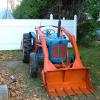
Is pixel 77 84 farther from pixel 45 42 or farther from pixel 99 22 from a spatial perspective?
pixel 99 22

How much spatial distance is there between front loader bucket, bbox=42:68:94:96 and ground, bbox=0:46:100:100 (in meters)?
0.22

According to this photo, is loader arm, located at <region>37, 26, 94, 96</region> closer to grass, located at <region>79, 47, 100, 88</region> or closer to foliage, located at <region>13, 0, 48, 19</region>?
grass, located at <region>79, 47, 100, 88</region>

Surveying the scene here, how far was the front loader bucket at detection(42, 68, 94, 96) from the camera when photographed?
282 inches

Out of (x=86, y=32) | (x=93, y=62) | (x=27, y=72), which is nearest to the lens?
(x=27, y=72)

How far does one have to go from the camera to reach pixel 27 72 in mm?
9156

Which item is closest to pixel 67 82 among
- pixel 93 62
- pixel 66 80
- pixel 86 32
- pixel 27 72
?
pixel 66 80

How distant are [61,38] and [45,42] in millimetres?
753

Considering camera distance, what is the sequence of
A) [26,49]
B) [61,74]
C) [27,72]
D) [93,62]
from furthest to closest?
1. [93,62]
2. [26,49]
3. [27,72]
4. [61,74]

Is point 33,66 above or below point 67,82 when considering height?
above

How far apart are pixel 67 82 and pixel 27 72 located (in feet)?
6.84

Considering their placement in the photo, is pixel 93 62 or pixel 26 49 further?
pixel 93 62

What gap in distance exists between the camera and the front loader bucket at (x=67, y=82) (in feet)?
23.5

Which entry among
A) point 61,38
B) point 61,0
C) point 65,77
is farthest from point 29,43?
point 61,0

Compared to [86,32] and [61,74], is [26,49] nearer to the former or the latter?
[61,74]
